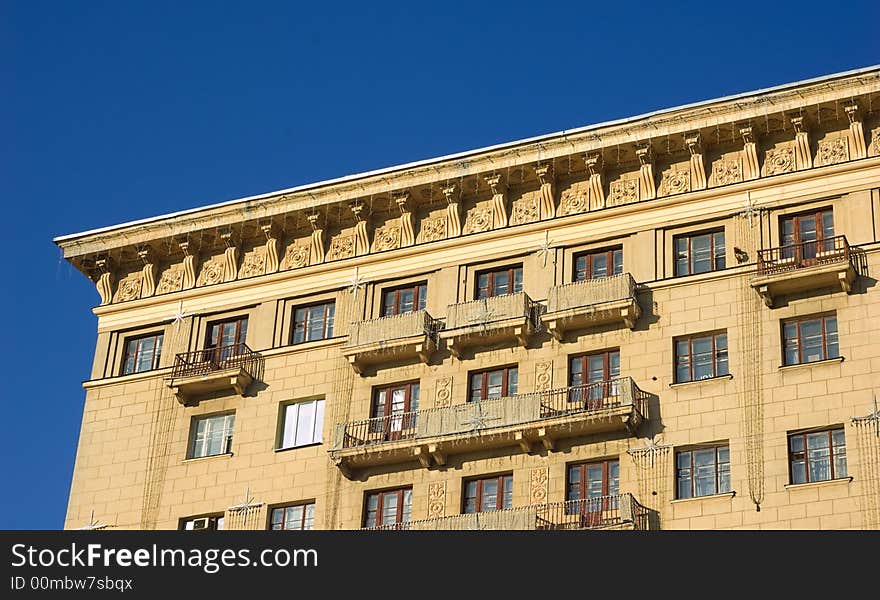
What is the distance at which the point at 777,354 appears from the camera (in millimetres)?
48406

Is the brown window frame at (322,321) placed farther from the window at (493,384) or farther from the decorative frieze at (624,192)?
the decorative frieze at (624,192)

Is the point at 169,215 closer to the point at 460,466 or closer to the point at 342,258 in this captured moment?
the point at 342,258

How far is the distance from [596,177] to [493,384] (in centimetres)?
644

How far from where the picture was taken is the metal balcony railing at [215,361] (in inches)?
2142

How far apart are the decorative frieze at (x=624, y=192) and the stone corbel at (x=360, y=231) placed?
7.32 m

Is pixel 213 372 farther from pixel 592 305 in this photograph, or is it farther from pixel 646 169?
pixel 646 169

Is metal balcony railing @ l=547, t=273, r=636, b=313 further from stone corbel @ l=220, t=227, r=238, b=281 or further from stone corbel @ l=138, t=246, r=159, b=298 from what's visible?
stone corbel @ l=138, t=246, r=159, b=298

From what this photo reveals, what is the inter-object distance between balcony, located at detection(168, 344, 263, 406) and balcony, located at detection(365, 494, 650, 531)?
7978 mm

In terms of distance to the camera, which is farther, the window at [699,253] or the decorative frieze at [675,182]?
the decorative frieze at [675,182]

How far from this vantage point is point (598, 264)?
52.1m

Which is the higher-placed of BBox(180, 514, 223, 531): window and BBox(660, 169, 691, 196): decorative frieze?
BBox(660, 169, 691, 196): decorative frieze

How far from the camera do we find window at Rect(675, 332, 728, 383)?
49.2 m

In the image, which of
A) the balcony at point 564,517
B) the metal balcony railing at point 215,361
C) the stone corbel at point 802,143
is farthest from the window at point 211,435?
the stone corbel at point 802,143

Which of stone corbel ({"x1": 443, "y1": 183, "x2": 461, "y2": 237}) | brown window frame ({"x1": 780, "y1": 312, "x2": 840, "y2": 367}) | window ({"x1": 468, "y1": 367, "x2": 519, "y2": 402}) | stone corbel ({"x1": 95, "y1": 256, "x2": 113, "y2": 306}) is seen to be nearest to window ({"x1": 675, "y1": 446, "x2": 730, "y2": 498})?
brown window frame ({"x1": 780, "y1": 312, "x2": 840, "y2": 367})
